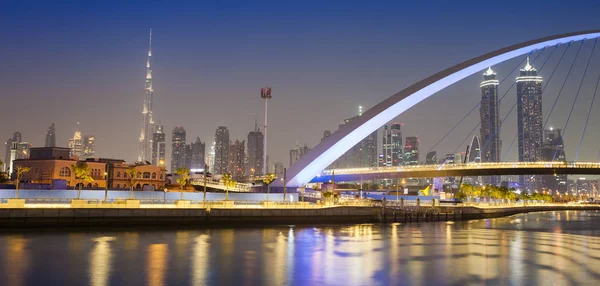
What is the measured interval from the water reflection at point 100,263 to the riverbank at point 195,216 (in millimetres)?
8742

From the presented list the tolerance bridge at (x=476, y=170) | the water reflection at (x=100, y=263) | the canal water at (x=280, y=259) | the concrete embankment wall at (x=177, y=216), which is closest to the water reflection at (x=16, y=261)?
the canal water at (x=280, y=259)

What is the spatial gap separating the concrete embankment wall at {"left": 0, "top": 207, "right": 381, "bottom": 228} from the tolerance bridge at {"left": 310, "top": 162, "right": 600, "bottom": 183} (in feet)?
85.8

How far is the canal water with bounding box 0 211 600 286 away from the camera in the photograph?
58.4 ft

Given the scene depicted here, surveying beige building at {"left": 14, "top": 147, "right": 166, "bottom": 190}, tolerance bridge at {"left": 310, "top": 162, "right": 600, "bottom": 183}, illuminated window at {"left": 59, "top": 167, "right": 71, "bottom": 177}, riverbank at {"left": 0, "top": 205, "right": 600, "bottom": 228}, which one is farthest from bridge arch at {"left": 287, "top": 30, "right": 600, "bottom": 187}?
illuminated window at {"left": 59, "top": 167, "right": 71, "bottom": 177}

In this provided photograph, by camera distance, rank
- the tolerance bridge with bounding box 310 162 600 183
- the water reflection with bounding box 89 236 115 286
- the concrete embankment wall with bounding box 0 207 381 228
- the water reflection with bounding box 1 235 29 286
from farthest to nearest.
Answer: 1. the tolerance bridge with bounding box 310 162 600 183
2. the concrete embankment wall with bounding box 0 207 381 228
3. the water reflection with bounding box 89 236 115 286
4. the water reflection with bounding box 1 235 29 286

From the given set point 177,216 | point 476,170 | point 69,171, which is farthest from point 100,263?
point 476,170

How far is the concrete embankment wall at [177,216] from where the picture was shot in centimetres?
3356

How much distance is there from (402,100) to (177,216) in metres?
28.4

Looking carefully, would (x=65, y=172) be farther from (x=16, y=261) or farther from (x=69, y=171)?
(x=16, y=261)

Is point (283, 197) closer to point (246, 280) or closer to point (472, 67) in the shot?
point (472, 67)

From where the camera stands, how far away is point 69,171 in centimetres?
6350

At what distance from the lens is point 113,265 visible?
1980 centimetres

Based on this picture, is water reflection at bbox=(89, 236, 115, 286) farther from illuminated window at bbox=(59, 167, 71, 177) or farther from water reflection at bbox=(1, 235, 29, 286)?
illuminated window at bbox=(59, 167, 71, 177)

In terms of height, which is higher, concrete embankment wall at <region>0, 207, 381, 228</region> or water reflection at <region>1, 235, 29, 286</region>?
concrete embankment wall at <region>0, 207, 381, 228</region>
